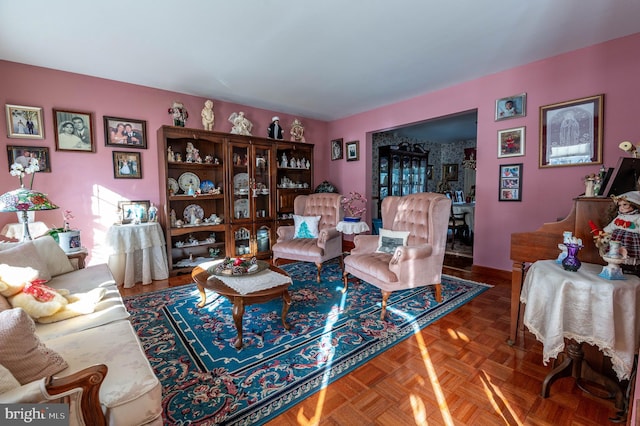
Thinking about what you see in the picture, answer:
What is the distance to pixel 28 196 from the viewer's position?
2236 millimetres

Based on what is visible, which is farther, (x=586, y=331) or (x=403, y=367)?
(x=403, y=367)

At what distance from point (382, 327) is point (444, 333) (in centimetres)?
48

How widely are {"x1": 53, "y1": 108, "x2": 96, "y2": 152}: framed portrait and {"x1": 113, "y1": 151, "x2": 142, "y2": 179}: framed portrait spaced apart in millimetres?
254

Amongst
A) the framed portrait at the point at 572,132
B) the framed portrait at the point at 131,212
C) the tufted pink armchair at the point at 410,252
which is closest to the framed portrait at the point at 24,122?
the framed portrait at the point at 131,212

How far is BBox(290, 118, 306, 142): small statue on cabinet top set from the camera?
16.0 ft

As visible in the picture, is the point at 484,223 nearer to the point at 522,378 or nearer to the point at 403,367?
the point at 522,378

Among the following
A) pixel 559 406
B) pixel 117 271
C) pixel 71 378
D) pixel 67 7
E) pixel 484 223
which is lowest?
pixel 559 406

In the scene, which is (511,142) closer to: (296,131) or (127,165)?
(296,131)

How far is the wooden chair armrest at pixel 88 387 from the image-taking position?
2.95 ft

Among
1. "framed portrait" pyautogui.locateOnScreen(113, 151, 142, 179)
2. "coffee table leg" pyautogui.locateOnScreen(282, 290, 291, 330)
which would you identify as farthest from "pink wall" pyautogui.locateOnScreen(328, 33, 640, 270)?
"framed portrait" pyautogui.locateOnScreen(113, 151, 142, 179)

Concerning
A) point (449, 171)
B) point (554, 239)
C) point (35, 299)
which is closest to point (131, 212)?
point (35, 299)

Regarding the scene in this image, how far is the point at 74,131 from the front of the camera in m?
3.21

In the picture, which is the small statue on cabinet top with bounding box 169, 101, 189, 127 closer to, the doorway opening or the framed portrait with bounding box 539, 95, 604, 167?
the doorway opening

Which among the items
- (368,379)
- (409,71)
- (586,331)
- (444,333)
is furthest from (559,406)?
(409,71)
